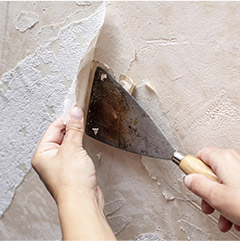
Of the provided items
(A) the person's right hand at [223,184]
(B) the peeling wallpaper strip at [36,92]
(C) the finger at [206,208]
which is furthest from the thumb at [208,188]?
(B) the peeling wallpaper strip at [36,92]

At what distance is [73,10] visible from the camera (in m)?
0.99

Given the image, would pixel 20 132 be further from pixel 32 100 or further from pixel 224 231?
pixel 224 231

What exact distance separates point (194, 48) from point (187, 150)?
0.94 feet

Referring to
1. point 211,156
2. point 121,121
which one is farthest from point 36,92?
point 211,156

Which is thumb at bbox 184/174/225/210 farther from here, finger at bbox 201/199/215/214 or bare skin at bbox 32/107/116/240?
bare skin at bbox 32/107/116/240

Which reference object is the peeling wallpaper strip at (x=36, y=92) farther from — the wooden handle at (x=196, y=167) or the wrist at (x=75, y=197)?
the wooden handle at (x=196, y=167)

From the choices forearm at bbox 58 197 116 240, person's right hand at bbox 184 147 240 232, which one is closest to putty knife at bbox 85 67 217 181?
person's right hand at bbox 184 147 240 232

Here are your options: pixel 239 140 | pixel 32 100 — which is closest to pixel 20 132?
pixel 32 100

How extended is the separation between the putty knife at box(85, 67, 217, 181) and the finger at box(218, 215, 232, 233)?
0.71ft

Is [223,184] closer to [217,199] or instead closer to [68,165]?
[217,199]

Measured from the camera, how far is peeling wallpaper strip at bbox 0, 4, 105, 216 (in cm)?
98

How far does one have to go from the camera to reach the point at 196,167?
29.4 inches

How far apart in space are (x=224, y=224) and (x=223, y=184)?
0.58 feet

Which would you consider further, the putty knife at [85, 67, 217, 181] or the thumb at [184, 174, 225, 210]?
the putty knife at [85, 67, 217, 181]
